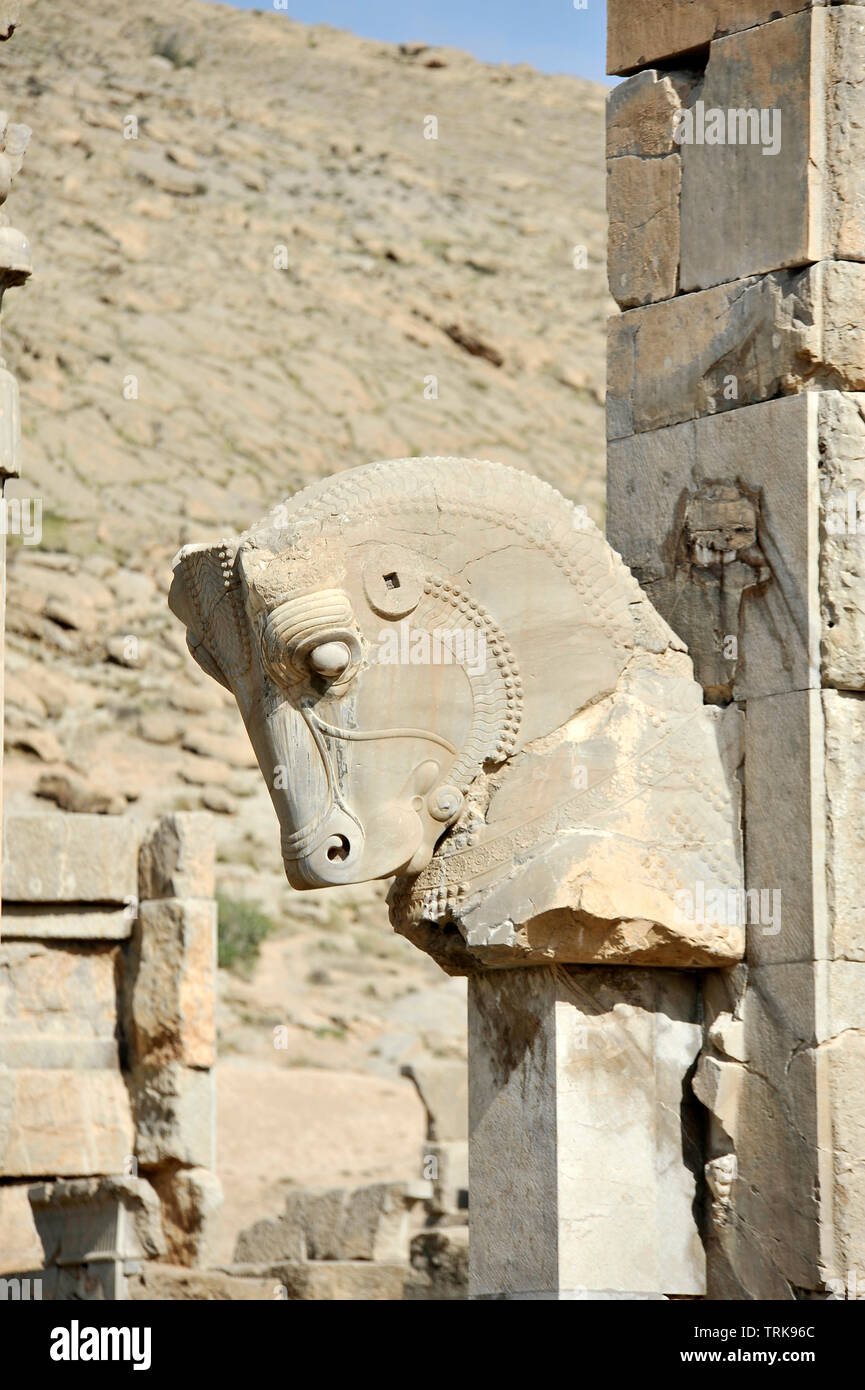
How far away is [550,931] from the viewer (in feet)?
15.7

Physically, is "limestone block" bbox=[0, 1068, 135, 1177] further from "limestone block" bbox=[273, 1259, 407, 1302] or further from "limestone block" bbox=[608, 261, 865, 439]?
"limestone block" bbox=[608, 261, 865, 439]

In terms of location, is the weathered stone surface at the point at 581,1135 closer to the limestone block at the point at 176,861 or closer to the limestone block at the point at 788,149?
the limestone block at the point at 788,149

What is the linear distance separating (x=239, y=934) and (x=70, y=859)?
11820 millimetres

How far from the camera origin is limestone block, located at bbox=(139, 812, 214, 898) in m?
10.9

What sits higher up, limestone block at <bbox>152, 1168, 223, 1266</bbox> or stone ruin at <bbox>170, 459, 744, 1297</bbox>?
stone ruin at <bbox>170, 459, 744, 1297</bbox>

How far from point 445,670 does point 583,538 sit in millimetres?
480

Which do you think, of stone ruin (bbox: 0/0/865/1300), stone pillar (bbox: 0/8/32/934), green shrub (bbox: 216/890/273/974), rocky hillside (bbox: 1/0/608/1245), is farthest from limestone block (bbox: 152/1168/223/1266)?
green shrub (bbox: 216/890/273/974)

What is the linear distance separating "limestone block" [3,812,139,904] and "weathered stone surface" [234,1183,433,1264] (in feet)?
10.00

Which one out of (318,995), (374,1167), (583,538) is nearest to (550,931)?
(583,538)

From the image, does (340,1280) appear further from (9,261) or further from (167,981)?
(9,261)

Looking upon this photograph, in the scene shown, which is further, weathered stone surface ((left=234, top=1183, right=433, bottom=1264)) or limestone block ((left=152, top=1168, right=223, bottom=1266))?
weathered stone surface ((left=234, top=1183, right=433, bottom=1264))

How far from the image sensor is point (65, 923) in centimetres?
1088

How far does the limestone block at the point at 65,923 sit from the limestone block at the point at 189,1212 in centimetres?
127
